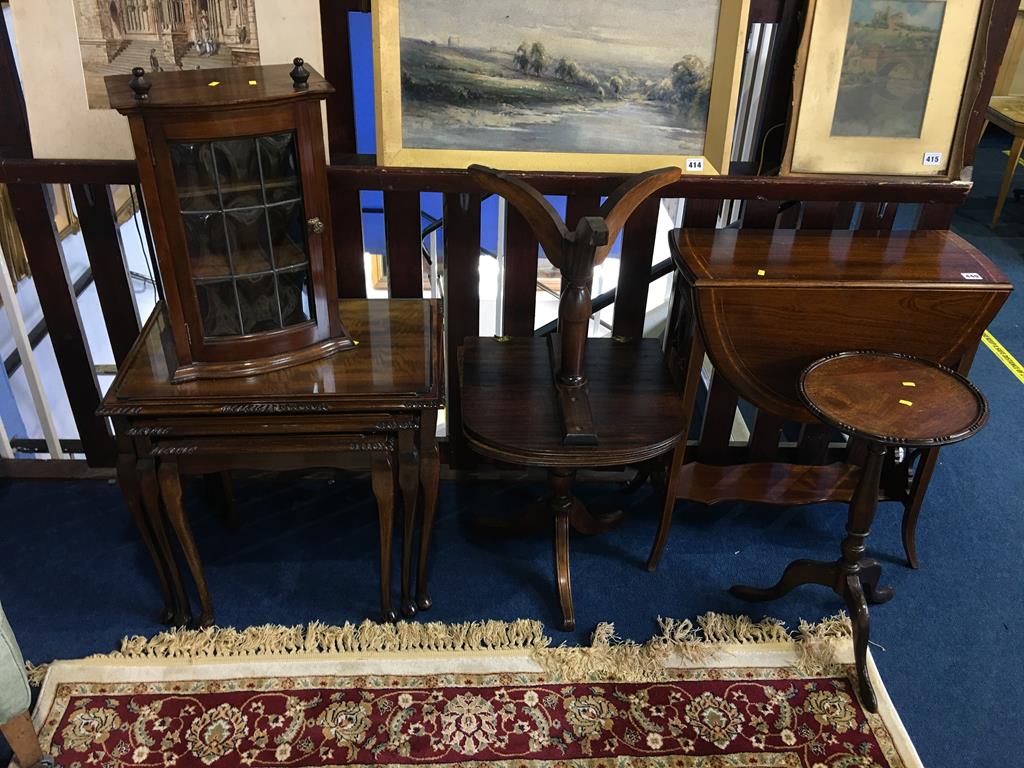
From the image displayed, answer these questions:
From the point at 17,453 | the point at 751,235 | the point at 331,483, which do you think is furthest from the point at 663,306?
the point at 17,453

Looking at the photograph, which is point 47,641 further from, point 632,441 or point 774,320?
point 774,320

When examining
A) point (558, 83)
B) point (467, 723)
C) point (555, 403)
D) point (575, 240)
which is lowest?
point (467, 723)

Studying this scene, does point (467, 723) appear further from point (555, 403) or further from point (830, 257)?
point (830, 257)

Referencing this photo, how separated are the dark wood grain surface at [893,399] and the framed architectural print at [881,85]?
1.80 ft

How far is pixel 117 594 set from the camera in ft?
7.89

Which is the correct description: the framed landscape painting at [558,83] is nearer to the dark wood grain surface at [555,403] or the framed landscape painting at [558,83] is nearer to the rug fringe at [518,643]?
the dark wood grain surface at [555,403]

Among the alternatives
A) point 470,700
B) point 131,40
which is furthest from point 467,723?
→ point 131,40

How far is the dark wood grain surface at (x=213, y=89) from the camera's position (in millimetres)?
1747

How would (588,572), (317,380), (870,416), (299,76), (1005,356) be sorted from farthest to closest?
(1005,356)
(588,572)
(317,380)
(870,416)
(299,76)

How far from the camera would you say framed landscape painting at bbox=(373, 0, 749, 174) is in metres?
2.15

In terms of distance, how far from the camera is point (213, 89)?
1.84 m

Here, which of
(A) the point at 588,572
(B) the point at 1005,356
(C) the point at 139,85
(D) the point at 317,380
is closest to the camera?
(C) the point at 139,85

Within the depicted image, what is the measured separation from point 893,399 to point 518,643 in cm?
Answer: 109

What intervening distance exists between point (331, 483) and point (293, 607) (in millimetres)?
524
